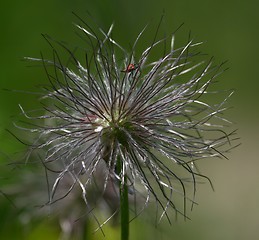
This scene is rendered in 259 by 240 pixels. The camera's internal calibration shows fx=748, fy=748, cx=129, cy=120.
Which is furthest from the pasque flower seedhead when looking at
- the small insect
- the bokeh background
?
the bokeh background

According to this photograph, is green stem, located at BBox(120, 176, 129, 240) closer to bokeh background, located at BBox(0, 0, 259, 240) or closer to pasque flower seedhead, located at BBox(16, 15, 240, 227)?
pasque flower seedhead, located at BBox(16, 15, 240, 227)

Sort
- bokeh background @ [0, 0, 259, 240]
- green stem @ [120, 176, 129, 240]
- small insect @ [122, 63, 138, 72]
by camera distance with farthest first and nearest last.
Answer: bokeh background @ [0, 0, 259, 240], small insect @ [122, 63, 138, 72], green stem @ [120, 176, 129, 240]

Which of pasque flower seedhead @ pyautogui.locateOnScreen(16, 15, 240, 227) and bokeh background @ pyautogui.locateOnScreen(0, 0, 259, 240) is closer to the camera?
pasque flower seedhead @ pyautogui.locateOnScreen(16, 15, 240, 227)

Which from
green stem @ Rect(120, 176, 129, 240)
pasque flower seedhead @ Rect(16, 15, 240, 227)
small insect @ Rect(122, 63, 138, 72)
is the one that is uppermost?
small insect @ Rect(122, 63, 138, 72)

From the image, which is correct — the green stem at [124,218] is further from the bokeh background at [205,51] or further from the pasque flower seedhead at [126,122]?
the bokeh background at [205,51]

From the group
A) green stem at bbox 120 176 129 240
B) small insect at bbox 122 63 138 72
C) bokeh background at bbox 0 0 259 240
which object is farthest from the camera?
bokeh background at bbox 0 0 259 240

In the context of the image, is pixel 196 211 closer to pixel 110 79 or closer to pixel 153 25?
pixel 153 25

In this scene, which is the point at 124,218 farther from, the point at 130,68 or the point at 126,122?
the point at 130,68

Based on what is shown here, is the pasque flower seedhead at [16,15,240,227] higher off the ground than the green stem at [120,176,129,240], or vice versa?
the pasque flower seedhead at [16,15,240,227]

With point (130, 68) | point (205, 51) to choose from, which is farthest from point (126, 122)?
point (205, 51)

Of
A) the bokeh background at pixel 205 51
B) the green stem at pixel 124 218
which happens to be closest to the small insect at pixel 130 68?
the green stem at pixel 124 218
